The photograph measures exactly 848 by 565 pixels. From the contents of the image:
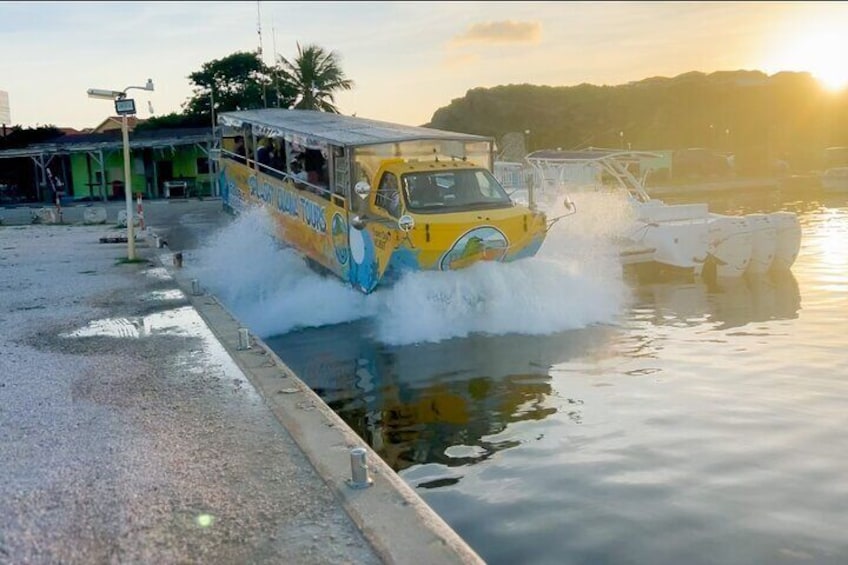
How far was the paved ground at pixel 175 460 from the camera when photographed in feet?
15.0

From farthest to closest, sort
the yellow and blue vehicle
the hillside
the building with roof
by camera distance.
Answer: the hillside
the building with roof
the yellow and blue vehicle

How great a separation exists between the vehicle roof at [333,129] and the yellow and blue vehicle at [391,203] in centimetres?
2

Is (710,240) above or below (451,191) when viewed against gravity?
below

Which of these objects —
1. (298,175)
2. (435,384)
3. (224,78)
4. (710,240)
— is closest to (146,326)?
(435,384)

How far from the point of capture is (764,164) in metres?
54.9

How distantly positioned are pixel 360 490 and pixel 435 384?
4259 millimetres

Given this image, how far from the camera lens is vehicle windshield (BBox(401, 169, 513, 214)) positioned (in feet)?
40.2

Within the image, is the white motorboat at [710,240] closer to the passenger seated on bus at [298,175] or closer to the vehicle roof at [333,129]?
the vehicle roof at [333,129]

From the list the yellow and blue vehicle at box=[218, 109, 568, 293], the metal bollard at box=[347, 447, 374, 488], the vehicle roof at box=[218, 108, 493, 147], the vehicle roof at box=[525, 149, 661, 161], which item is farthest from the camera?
the vehicle roof at box=[525, 149, 661, 161]

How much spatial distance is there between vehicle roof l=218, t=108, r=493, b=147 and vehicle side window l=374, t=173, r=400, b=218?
60 cm

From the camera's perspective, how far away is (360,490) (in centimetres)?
529

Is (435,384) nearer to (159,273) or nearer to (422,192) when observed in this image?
(422,192)

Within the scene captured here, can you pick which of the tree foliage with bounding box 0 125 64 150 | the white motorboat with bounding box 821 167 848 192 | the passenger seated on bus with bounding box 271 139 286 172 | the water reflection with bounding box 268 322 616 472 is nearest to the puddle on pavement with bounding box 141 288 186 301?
the water reflection with bounding box 268 322 616 472

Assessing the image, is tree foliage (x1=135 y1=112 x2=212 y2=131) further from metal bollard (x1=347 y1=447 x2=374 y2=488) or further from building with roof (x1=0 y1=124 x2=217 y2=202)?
metal bollard (x1=347 y1=447 x2=374 y2=488)
